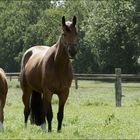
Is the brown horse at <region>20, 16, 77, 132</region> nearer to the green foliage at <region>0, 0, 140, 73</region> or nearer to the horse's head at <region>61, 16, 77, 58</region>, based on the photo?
the horse's head at <region>61, 16, 77, 58</region>

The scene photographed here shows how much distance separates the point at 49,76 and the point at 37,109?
1.61m

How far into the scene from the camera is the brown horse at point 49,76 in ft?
28.8

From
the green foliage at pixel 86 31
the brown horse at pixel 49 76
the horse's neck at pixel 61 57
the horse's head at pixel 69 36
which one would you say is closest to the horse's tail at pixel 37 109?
the brown horse at pixel 49 76

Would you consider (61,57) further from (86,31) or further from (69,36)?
(86,31)

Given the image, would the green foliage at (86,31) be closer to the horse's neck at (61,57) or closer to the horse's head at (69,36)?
the horse's neck at (61,57)

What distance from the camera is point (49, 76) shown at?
30.0ft

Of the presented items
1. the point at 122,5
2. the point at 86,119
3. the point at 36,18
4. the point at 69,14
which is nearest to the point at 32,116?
the point at 86,119

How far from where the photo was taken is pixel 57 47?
30.6ft

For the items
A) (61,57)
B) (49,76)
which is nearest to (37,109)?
(49,76)

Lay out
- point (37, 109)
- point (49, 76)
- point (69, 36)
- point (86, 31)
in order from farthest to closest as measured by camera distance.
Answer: point (86, 31) → point (37, 109) → point (49, 76) → point (69, 36)

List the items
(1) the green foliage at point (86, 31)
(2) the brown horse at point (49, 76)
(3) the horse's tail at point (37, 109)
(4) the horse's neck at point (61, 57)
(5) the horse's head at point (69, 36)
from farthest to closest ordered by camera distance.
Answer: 1. (1) the green foliage at point (86, 31)
2. (3) the horse's tail at point (37, 109)
3. (4) the horse's neck at point (61, 57)
4. (2) the brown horse at point (49, 76)
5. (5) the horse's head at point (69, 36)

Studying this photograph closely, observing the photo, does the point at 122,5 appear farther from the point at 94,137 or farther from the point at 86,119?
the point at 94,137

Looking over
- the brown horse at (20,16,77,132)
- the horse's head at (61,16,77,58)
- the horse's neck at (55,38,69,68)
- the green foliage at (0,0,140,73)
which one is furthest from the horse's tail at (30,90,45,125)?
the green foliage at (0,0,140,73)

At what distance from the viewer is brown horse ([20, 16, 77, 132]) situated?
8773 millimetres
